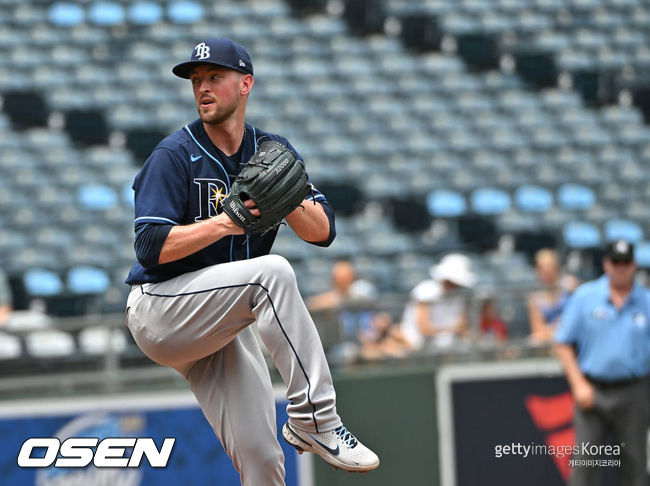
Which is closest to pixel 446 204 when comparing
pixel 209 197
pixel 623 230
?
pixel 623 230

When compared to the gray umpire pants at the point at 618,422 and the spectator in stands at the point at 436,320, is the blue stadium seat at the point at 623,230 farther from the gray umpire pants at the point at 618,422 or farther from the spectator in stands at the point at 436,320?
the gray umpire pants at the point at 618,422

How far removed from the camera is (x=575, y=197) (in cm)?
1159

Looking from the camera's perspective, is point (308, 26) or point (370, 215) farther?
point (308, 26)

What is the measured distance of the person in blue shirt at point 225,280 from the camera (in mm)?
3225

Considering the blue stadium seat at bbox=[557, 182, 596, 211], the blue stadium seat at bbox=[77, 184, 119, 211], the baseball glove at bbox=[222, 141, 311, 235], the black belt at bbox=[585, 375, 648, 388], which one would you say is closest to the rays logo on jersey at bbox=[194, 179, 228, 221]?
the baseball glove at bbox=[222, 141, 311, 235]

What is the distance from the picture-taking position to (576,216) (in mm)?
11383

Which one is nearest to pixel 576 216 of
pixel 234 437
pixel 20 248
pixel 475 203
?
pixel 475 203

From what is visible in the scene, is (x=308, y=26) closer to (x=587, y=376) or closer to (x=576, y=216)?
(x=576, y=216)

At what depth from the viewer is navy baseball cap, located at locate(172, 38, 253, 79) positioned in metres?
3.31

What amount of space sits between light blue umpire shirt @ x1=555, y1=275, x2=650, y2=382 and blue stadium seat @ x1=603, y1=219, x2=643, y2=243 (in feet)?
17.1

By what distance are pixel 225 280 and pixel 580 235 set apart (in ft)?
27.6

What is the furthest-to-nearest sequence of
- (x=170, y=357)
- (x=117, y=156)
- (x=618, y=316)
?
(x=117, y=156) < (x=618, y=316) < (x=170, y=357)

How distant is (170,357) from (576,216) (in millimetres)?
8602

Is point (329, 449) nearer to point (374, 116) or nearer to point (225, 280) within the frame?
point (225, 280)
